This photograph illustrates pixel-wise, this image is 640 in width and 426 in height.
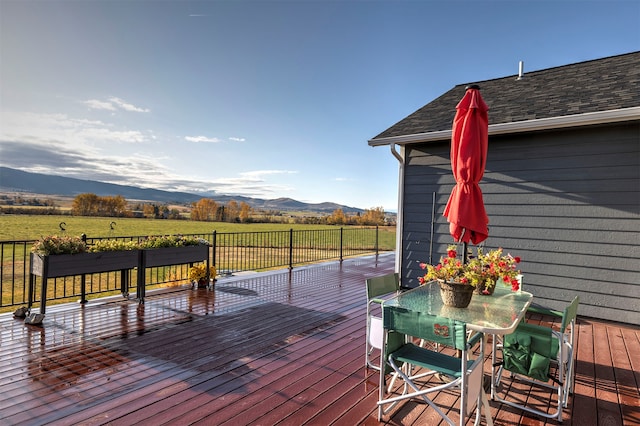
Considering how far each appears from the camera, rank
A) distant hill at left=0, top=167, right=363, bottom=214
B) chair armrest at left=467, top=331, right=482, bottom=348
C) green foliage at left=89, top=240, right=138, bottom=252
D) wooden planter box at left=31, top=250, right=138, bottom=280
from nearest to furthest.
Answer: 1. chair armrest at left=467, top=331, right=482, bottom=348
2. wooden planter box at left=31, top=250, right=138, bottom=280
3. green foliage at left=89, top=240, right=138, bottom=252
4. distant hill at left=0, top=167, right=363, bottom=214

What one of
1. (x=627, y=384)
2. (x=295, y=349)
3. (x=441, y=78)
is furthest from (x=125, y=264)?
(x=441, y=78)

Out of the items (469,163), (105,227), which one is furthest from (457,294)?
(105,227)

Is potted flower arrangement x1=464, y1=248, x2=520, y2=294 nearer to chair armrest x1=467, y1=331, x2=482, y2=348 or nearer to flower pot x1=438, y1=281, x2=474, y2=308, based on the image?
flower pot x1=438, y1=281, x2=474, y2=308

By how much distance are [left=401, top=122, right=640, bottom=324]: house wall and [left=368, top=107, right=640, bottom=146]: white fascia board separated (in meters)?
0.28

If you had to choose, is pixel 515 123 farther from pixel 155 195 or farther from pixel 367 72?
pixel 155 195

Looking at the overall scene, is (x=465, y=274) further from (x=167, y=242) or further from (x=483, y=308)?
(x=167, y=242)

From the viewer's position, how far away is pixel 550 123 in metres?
4.49

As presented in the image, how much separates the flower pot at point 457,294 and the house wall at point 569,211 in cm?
340

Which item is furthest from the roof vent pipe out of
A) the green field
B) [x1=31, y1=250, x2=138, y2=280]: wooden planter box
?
the green field

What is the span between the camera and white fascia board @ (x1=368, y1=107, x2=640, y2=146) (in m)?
4.06

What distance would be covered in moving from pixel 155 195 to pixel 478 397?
47058 millimetres

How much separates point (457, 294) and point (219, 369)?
6.71 feet

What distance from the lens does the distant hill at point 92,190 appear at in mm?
33500

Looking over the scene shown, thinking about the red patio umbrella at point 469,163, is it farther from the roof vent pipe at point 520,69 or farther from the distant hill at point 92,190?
the distant hill at point 92,190
